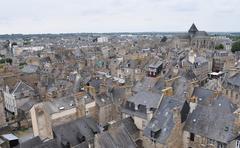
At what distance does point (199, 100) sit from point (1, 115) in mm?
35115

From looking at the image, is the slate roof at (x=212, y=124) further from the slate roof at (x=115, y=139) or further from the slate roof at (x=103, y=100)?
the slate roof at (x=103, y=100)

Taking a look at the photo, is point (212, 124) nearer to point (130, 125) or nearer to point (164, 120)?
point (164, 120)

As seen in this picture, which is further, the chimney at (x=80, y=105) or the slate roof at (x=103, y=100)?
the slate roof at (x=103, y=100)

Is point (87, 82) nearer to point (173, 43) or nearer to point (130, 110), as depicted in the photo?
point (130, 110)

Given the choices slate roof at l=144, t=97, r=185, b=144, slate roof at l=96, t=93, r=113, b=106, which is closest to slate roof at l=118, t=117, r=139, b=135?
slate roof at l=144, t=97, r=185, b=144

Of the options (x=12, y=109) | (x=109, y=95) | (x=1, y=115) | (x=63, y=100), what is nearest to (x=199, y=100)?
(x=109, y=95)

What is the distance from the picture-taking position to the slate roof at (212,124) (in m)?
26.8

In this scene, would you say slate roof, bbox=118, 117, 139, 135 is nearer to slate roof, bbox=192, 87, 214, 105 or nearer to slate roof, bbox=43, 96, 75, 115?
slate roof, bbox=43, 96, 75, 115

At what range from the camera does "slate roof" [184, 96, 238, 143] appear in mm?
26844

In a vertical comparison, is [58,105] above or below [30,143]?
above

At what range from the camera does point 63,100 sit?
3941 centimetres

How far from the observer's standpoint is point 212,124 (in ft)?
93.1

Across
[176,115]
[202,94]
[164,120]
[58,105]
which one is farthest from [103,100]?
[176,115]

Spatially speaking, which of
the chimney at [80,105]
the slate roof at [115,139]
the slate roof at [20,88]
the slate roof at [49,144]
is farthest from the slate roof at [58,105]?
the slate roof at [20,88]
